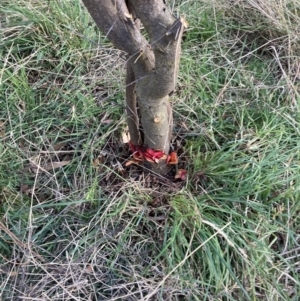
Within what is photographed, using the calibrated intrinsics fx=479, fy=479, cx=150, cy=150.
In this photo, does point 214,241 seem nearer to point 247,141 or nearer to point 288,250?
point 288,250

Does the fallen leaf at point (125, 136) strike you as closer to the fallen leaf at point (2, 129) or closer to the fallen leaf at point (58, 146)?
the fallen leaf at point (58, 146)

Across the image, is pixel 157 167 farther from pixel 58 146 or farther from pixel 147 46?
pixel 147 46

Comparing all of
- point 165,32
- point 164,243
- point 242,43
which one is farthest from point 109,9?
point 242,43

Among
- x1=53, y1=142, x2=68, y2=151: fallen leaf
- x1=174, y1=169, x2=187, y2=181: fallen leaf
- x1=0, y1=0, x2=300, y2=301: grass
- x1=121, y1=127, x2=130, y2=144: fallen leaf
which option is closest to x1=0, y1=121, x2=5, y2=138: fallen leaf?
x1=0, y1=0, x2=300, y2=301: grass

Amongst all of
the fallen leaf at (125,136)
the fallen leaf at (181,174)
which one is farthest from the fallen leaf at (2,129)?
the fallen leaf at (181,174)

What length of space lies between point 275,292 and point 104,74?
97 centimetres

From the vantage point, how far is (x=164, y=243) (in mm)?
1383

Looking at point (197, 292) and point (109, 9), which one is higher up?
point (109, 9)

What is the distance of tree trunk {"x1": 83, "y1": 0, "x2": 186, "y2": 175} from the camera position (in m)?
1.06

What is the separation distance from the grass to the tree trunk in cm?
26

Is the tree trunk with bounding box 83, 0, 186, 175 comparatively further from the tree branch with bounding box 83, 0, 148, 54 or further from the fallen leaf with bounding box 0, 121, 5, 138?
the fallen leaf with bounding box 0, 121, 5, 138

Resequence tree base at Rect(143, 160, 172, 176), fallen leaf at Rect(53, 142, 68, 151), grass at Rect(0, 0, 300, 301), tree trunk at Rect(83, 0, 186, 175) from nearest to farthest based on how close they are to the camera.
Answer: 1. tree trunk at Rect(83, 0, 186, 175)
2. grass at Rect(0, 0, 300, 301)
3. tree base at Rect(143, 160, 172, 176)
4. fallen leaf at Rect(53, 142, 68, 151)

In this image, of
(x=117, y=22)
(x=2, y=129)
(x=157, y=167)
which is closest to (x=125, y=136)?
(x=157, y=167)

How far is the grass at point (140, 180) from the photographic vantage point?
1366 mm
